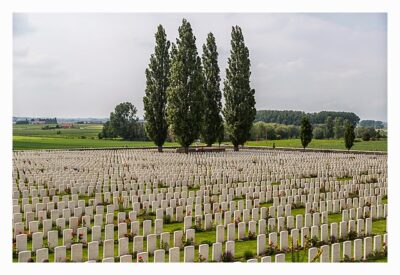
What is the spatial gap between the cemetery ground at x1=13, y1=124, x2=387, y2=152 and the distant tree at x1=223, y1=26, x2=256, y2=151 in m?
13.9

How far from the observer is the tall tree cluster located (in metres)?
36.6

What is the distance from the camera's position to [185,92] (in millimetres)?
36469

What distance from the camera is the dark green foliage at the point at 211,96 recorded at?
1673 inches

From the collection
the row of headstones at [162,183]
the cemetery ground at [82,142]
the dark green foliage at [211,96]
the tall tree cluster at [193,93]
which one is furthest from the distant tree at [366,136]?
the row of headstones at [162,183]

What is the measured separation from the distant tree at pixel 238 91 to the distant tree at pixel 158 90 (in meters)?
5.76

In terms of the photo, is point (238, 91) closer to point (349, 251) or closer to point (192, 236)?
point (192, 236)

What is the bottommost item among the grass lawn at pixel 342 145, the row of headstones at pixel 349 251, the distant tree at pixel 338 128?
the row of headstones at pixel 349 251

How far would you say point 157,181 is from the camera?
17.8 meters

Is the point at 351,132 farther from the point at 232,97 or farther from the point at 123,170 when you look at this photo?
the point at 123,170

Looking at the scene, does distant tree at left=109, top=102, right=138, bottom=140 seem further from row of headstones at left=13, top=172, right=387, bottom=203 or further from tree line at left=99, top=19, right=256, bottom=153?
row of headstones at left=13, top=172, right=387, bottom=203

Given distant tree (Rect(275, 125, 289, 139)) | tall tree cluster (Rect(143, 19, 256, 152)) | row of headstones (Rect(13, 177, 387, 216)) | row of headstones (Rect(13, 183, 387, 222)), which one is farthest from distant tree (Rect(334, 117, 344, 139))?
row of headstones (Rect(13, 183, 387, 222))

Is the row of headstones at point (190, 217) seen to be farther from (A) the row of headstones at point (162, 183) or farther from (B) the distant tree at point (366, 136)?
(B) the distant tree at point (366, 136)
